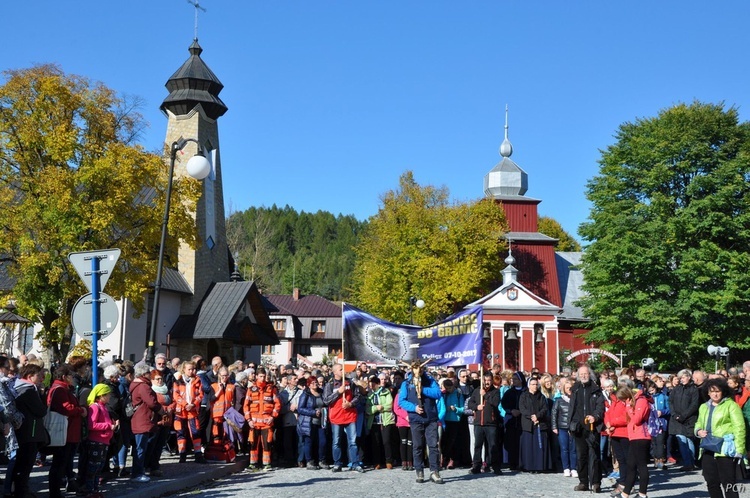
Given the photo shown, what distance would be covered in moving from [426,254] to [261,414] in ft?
143

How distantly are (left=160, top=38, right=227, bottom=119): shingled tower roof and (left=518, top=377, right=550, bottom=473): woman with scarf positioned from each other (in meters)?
30.7

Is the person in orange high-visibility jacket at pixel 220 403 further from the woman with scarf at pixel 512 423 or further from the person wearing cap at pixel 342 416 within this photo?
the woman with scarf at pixel 512 423

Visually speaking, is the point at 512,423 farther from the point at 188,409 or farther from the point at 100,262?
the point at 100,262

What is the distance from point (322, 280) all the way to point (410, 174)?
66111 millimetres

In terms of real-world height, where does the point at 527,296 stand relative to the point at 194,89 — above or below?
Answer: below

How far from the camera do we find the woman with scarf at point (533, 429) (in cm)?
1582

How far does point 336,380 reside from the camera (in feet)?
52.7

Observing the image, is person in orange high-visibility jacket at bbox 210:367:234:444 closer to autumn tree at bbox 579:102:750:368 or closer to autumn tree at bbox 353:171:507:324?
autumn tree at bbox 579:102:750:368

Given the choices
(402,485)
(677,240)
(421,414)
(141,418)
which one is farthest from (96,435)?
(677,240)

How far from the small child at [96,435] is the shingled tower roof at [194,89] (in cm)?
3271

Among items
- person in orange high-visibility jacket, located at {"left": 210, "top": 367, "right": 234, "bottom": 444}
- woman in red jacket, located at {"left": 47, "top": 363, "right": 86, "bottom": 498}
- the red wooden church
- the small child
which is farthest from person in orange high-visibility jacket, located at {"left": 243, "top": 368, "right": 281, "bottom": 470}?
the red wooden church

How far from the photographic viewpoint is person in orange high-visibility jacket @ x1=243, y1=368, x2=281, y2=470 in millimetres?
15539

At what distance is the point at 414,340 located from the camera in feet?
50.0

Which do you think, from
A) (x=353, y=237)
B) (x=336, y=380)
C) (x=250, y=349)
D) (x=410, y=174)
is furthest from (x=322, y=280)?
(x=336, y=380)
